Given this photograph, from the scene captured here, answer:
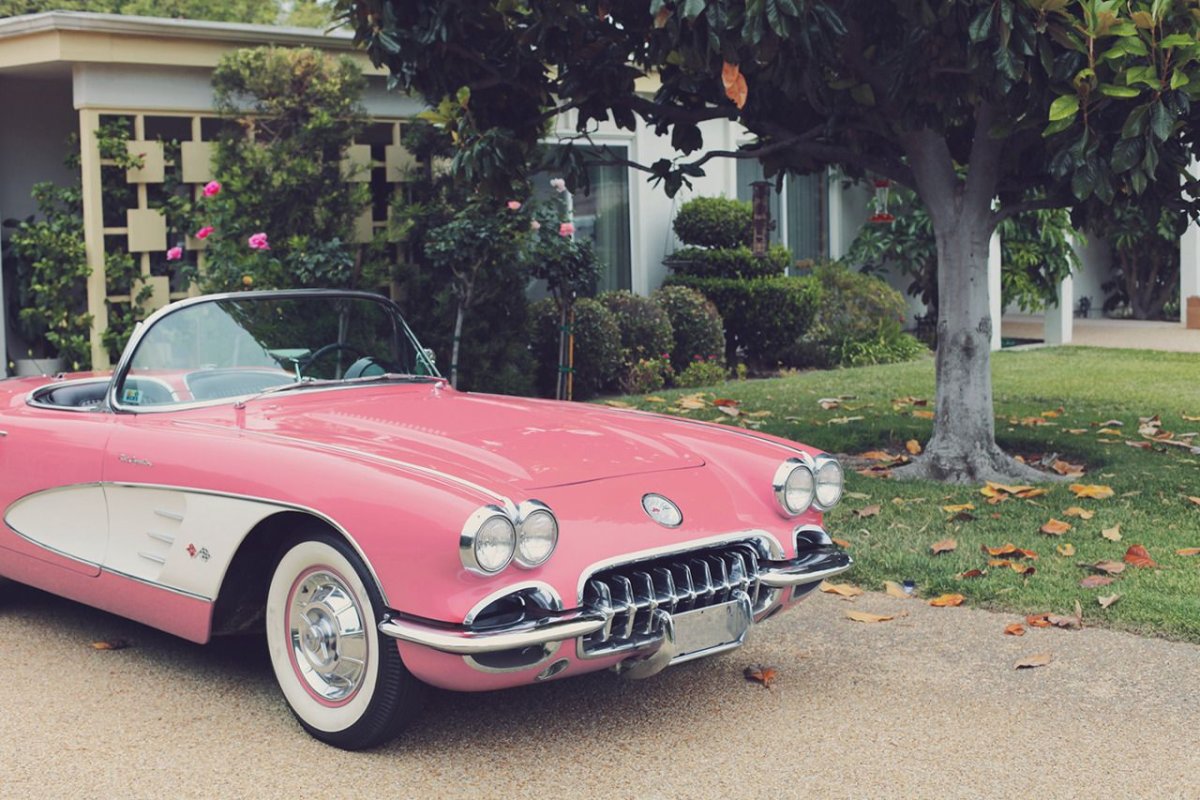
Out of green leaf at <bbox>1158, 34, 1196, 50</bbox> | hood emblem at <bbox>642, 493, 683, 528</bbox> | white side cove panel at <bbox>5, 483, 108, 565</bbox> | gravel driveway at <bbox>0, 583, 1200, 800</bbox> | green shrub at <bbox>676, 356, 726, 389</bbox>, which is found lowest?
gravel driveway at <bbox>0, 583, 1200, 800</bbox>

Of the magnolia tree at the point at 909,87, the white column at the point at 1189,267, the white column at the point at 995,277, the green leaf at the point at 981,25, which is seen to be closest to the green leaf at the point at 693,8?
the magnolia tree at the point at 909,87

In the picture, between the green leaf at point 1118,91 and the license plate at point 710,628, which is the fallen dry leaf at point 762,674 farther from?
the green leaf at point 1118,91

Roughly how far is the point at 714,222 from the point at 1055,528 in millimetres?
7219

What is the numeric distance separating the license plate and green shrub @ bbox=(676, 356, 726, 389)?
8.07m

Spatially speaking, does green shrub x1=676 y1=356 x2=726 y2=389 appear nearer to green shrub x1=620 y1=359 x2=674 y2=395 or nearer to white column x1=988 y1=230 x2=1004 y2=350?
green shrub x1=620 y1=359 x2=674 y2=395

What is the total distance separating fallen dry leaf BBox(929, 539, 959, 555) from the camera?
6152mm

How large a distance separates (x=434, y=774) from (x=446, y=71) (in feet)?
15.4

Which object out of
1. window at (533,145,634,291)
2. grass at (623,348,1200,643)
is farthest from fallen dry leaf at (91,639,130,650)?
window at (533,145,634,291)

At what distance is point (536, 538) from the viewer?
379cm

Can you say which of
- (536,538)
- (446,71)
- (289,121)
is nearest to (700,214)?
(289,121)

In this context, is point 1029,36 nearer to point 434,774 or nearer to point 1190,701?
point 1190,701

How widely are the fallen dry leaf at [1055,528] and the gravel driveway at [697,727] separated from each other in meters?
1.33

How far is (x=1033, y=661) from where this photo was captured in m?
4.73

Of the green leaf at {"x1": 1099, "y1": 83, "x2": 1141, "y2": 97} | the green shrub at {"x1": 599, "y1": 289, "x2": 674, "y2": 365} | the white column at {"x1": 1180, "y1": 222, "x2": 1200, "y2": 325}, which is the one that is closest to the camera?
the green leaf at {"x1": 1099, "y1": 83, "x2": 1141, "y2": 97}
